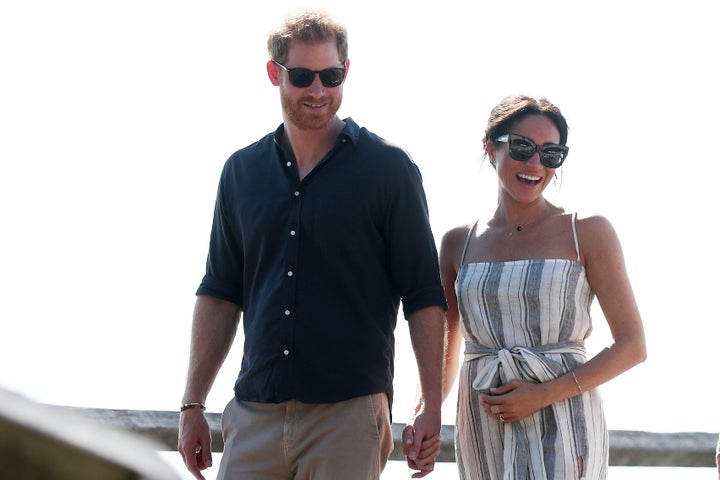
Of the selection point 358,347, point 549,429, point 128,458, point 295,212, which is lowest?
point 549,429

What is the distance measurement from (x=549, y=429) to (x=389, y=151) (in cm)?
99

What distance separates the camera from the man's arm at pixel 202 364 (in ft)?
11.1

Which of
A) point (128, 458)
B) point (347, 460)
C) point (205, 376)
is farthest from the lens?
point (205, 376)

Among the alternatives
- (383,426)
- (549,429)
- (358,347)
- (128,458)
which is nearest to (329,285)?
(358,347)

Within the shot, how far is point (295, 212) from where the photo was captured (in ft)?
10.6

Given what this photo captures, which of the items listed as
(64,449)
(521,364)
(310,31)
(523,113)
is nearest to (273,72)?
(310,31)

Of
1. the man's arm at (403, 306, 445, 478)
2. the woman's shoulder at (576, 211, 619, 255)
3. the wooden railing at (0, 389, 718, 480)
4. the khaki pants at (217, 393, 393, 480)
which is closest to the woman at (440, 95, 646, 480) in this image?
the woman's shoulder at (576, 211, 619, 255)

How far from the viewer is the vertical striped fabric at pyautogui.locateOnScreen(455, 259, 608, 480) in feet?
10.8

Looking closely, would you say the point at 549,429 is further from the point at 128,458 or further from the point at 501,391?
the point at 128,458

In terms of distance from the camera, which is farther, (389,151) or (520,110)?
(520,110)

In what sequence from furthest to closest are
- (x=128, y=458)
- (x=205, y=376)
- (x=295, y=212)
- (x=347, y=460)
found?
(x=205, y=376), (x=295, y=212), (x=347, y=460), (x=128, y=458)

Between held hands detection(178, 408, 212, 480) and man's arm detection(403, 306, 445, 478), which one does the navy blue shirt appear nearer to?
man's arm detection(403, 306, 445, 478)

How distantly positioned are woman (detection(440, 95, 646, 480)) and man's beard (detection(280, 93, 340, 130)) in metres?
0.63

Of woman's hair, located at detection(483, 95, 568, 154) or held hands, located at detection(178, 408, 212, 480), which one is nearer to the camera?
held hands, located at detection(178, 408, 212, 480)
